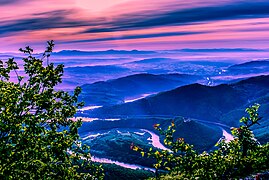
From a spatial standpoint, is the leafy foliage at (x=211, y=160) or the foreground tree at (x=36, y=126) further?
the foreground tree at (x=36, y=126)

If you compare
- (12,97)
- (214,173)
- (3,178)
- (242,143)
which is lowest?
(3,178)

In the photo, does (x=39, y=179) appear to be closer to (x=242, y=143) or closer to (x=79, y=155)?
(x=79, y=155)

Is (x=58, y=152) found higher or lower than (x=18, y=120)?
lower

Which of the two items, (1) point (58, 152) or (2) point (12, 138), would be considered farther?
(1) point (58, 152)

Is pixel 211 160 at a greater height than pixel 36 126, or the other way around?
pixel 36 126

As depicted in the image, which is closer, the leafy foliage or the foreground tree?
the leafy foliage

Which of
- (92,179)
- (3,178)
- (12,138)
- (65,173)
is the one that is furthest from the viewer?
(92,179)

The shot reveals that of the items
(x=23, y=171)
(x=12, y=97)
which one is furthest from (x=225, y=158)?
(x=12, y=97)

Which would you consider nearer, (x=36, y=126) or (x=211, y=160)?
(x=211, y=160)
